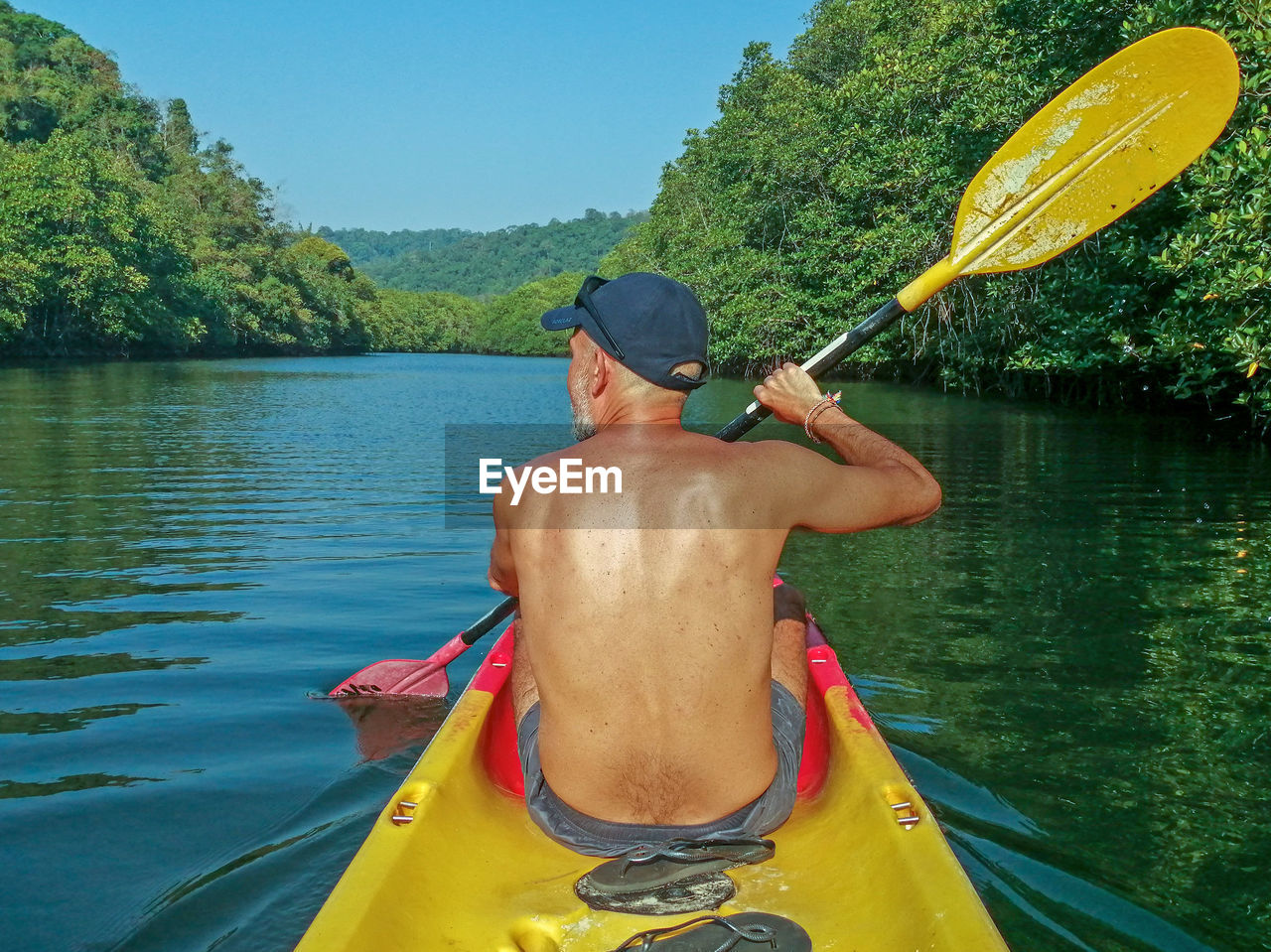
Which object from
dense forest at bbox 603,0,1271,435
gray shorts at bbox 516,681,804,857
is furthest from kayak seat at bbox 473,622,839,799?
dense forest at bbox 603,0,1271,435

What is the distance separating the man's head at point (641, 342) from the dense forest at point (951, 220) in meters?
9.69

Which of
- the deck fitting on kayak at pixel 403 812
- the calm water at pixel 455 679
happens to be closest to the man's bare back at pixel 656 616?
the deck fitting on kayak at pixel 403 812

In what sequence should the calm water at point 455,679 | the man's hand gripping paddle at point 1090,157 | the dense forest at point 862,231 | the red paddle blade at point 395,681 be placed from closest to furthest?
1. the calm water at point 455,679
2. the man's hand gripping paddle at point 1090,157
3. the red paddle blade at point 395,681
4. the dense forest at point 862,231

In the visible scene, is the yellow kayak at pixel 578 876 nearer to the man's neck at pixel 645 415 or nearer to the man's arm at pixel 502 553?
the man's arm at pixel 502 553

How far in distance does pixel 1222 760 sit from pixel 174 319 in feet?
179

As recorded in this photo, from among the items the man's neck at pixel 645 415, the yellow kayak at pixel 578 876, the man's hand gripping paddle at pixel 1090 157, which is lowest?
the yellow kayak at pixel 578 876

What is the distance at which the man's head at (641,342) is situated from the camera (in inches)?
96.7

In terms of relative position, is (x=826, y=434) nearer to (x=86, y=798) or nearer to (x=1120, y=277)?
(x=86, y=798)

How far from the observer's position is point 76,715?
4.77 m

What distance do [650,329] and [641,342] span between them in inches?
1.4

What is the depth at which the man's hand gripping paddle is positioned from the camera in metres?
4.09

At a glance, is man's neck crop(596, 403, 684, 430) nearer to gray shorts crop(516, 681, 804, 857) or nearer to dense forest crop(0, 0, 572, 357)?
gray shorts crop(516, 681, 804, 857)

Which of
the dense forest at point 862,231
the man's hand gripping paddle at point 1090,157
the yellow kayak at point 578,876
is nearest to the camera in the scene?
the yellow kayak at point 578,876

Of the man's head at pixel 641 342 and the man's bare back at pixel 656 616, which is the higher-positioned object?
the man's head at pixel 641 342
